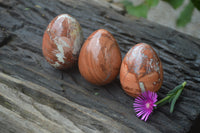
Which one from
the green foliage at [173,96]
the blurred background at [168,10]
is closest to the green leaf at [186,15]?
the blurred background at [168,10]

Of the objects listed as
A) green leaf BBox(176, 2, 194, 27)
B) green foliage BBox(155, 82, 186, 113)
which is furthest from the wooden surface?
green leaf BBox(176, 2, 194, 27)

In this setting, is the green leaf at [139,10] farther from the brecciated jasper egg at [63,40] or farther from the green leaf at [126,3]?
the brecciated jasper egg at [63,40]

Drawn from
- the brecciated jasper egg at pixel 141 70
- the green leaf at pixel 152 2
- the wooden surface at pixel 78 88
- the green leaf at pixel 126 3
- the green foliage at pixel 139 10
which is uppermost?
the green leaf at pixel 152 2

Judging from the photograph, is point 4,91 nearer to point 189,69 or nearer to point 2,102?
point 2,102

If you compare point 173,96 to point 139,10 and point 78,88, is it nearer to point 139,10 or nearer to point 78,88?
point 78,88

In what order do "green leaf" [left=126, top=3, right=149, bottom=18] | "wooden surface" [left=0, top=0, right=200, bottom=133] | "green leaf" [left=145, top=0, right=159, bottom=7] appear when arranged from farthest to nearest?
1. "green leaf" [left=126, top=3, right=149, bottom=18]
2. "green leaf" [left=145, top=0, right=159, bottom=7]
3. "wooden surface" [left=0, top=0, right=200, bottom=133]

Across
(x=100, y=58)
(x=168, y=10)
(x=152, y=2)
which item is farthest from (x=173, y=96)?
(x=168, y=10)

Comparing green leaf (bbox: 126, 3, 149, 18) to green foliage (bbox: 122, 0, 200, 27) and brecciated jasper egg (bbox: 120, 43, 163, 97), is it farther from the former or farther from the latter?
brecciated jasper egg (bbox: 120, 43, 163, 97)
